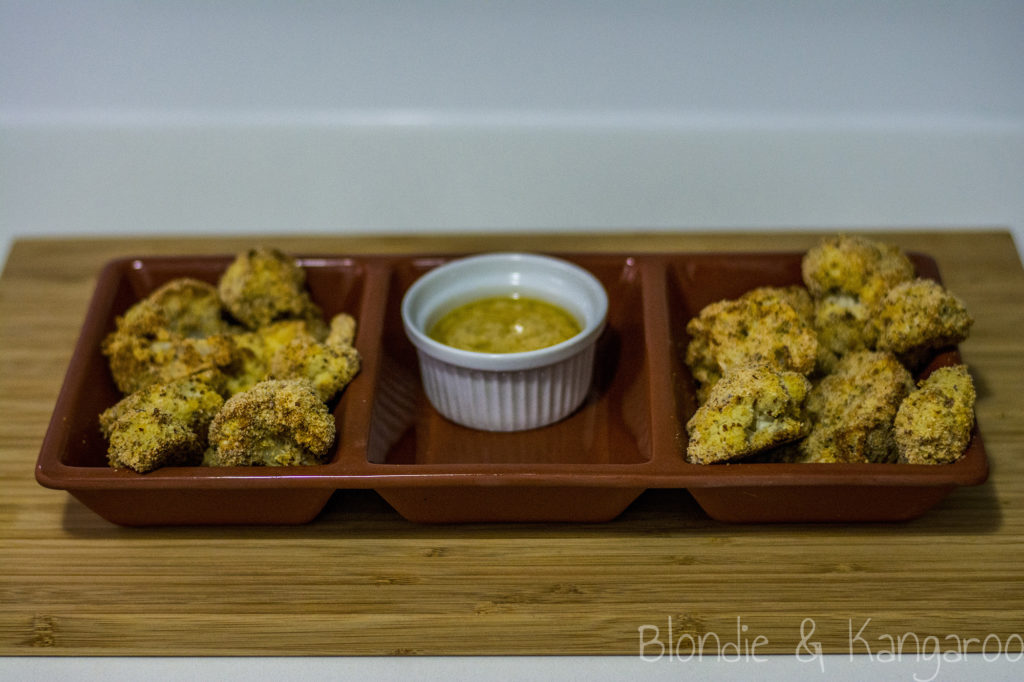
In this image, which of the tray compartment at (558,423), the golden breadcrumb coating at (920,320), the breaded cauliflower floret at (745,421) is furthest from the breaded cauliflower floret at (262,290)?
the golden breadcrumb coating at (920,320)

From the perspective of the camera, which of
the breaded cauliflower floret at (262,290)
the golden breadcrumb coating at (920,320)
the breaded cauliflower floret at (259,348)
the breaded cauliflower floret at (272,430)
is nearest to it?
the breaded cauliflower floret at (272,430)

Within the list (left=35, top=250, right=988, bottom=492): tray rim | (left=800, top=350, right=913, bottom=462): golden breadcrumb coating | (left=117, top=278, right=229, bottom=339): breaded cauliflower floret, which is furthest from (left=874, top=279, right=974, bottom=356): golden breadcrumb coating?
(left=117, top=278, right=229, bottom=339): breaded cauliflower floret

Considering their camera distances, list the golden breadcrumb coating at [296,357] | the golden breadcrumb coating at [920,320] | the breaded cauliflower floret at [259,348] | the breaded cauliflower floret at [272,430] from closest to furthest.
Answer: the breaded cauliflower floret at [272,430] → the golden breadcrumb coating at [920,320] → the golden breadcrumb coating at [296,357] → the breaded cauliflower floret at [259,348]

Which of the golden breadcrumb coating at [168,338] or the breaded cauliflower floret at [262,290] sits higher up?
the breaded cauliflower floret at [262,290]

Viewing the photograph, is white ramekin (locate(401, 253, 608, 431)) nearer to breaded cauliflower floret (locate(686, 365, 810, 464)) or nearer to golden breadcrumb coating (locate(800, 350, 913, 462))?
breaded cauliflower floret (locate(686, 365, 810, 464))

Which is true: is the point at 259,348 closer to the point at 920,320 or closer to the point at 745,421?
the point at 745,421

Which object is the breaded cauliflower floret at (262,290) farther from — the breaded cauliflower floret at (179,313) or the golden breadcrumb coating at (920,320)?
the golden breadcrumb coating at (920,320)
